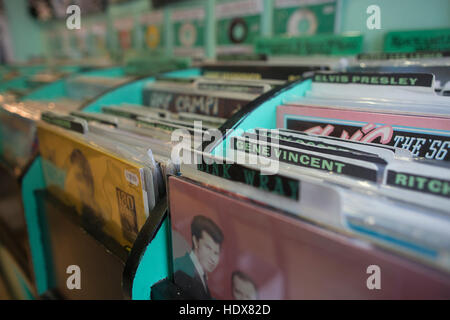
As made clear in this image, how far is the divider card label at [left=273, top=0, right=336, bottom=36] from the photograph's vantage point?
229cm

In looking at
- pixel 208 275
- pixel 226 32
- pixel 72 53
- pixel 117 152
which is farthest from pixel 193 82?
pixel 72 53

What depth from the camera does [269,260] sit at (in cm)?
61

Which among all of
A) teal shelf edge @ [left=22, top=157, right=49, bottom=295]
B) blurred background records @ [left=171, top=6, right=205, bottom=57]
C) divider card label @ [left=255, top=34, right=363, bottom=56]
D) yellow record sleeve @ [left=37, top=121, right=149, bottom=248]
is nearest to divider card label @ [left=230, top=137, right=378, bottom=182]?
yellow record sleeve @ [left=37, top=121, right=149, bottom=248]

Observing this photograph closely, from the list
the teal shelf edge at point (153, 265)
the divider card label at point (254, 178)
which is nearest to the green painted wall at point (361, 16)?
the divider card label at point (254, 178)

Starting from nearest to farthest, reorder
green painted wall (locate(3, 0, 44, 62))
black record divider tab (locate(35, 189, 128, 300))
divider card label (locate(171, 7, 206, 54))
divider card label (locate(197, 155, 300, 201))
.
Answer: divider card label (locate(197, 155, 300, 201)) < black record divider tab (locate(35, 189, 128, 300)) < divider card label (locate(171, 7, 206, 54)) < green painted wall (locate(3, 0, 44, 62))

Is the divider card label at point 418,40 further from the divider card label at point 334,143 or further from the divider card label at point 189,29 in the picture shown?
the divider card label at point 189,29

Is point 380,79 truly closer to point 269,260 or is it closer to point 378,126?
point 378,126

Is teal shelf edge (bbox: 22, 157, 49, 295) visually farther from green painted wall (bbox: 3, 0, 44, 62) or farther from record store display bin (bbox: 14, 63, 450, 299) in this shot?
green painted wall (bbox: 3, 0, 44, 62)

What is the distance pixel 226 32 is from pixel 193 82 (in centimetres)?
189

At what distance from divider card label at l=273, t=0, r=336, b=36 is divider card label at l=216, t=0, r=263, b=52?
20 cm

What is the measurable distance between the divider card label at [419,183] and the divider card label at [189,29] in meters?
3.03

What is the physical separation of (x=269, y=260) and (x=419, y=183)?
0.31 meters
